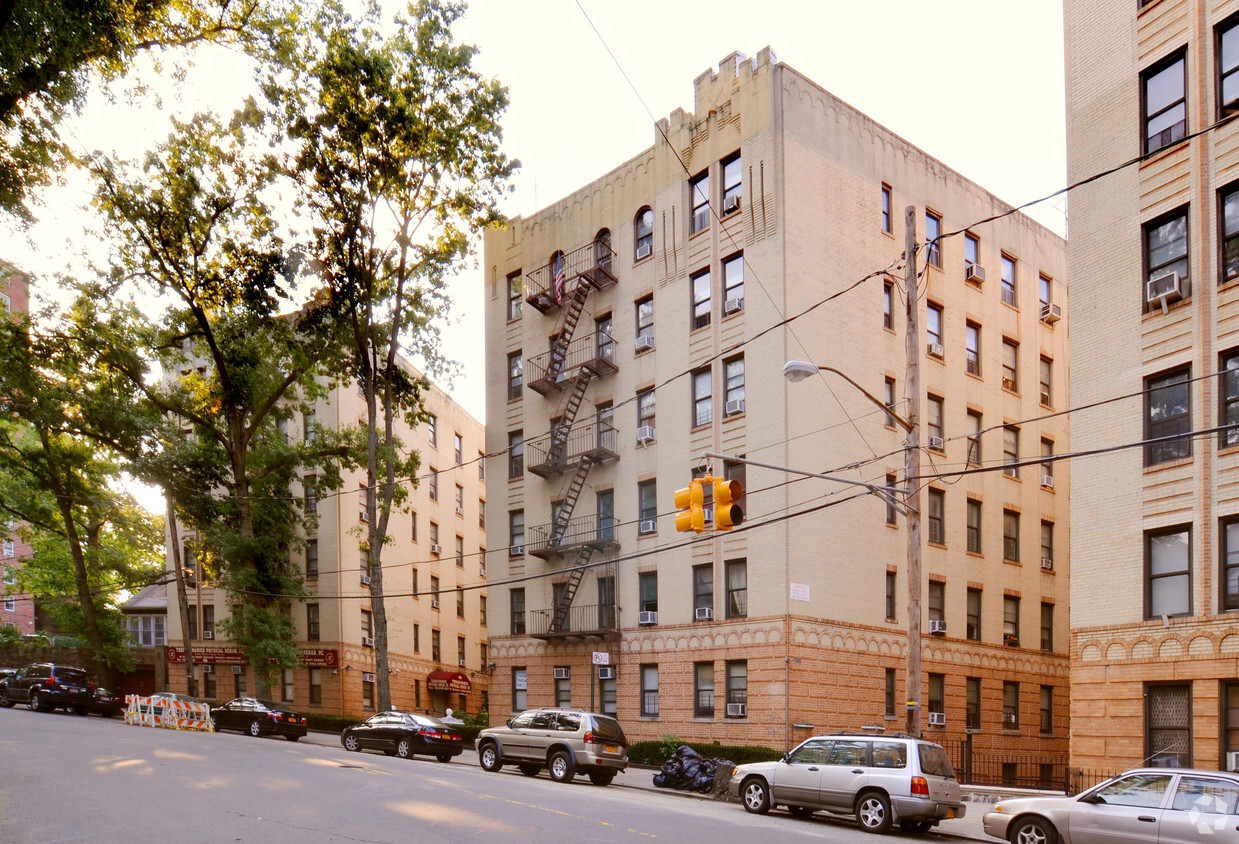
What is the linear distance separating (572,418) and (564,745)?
566 inches

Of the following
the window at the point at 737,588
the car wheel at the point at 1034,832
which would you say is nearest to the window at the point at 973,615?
the window at the point at 737,588

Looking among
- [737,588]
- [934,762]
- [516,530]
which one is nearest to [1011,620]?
[737,588]

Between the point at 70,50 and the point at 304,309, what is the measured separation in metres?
21.0

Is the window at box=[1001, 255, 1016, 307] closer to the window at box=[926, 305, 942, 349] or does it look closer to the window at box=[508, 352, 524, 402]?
the window at box=[926, 305, 942, 349]

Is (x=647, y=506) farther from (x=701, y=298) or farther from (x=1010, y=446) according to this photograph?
(x=1010, y=446)

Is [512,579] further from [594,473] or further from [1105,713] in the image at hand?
[1105,713]

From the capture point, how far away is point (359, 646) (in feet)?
154

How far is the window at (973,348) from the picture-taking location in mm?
35312

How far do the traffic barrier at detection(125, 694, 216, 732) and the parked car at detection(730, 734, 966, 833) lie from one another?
24044 millimetres

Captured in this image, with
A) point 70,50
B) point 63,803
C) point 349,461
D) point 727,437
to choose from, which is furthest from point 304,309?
point 63,803

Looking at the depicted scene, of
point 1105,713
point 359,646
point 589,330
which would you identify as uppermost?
point 589,330

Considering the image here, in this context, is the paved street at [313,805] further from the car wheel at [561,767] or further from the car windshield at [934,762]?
the car windshield at [934,762]

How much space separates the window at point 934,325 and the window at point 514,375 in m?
14.4

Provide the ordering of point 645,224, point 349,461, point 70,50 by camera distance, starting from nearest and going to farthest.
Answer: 1. point 70,50
2. point 645,224
3. point 349,461
